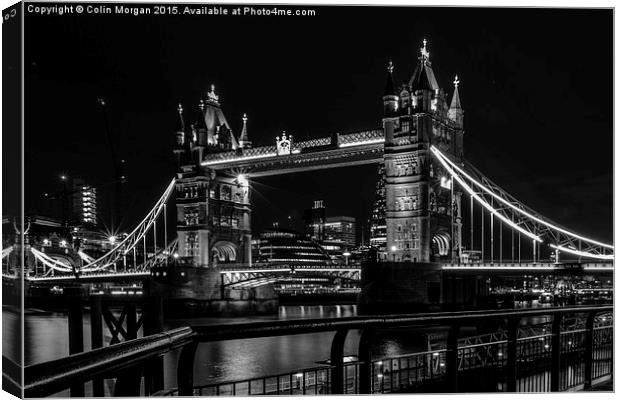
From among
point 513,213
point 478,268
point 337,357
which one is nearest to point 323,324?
point 337,357

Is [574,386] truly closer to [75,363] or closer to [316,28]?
[316,28]

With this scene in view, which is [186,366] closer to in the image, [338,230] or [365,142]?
[365,142]

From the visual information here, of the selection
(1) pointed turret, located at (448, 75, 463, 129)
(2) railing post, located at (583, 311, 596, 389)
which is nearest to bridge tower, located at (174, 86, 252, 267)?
(1) pointed turret, located at (448, 75, 463, 129)

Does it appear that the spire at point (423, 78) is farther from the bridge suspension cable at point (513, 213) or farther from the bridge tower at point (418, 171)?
the bridge suspension cable at point (513, 213)

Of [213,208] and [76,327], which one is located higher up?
[213,208]

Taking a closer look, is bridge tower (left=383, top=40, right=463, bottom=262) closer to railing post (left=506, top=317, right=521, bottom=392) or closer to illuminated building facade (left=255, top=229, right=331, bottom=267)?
railing post (left=506, top=317, right=521, bottom=392)
